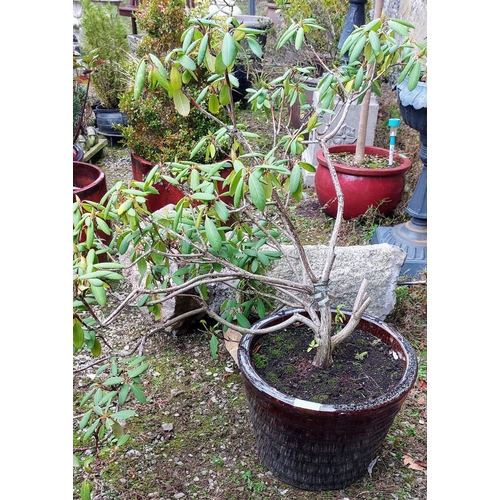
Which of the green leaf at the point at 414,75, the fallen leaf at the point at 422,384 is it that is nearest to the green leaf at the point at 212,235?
the green leaf at the point at 414,75

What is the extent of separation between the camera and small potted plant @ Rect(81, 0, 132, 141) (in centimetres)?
546

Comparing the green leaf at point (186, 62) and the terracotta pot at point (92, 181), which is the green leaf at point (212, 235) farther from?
the terracotta pot at point (92, 181)

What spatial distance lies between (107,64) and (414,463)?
4990mm

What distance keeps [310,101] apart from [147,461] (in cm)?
399

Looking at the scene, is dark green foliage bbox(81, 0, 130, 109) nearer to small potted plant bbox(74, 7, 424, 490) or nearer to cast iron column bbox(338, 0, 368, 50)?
cast iron column bbox(338, 0, 368, 50)

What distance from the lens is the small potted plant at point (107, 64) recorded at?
5457 millimetres

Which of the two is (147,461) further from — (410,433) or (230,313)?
(410,433)

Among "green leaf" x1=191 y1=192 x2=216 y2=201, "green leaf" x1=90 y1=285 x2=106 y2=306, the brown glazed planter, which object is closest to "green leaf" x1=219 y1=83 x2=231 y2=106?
"green leaf" x1=191 y1=192 x2=216 y2=201

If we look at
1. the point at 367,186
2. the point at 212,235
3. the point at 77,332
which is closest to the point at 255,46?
the point at 212,235

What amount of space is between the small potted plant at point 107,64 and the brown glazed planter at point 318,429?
4.22 m

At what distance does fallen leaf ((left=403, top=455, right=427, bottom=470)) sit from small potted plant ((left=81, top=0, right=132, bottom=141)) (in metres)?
4.52

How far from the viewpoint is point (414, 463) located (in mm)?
1995

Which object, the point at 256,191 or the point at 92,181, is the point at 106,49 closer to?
the point at 92,181

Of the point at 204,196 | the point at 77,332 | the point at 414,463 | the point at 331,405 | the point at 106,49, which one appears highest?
the point at 106,49
